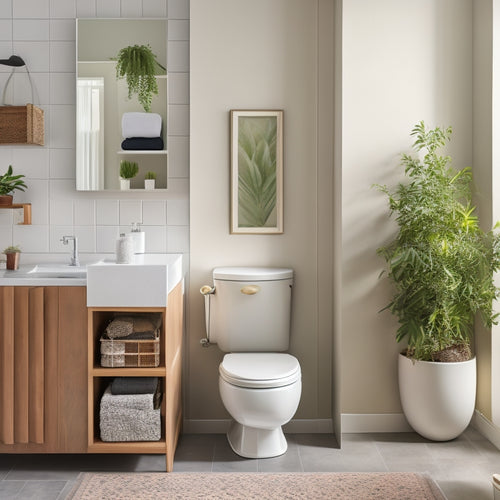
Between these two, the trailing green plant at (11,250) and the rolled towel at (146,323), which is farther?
the trailing green plant at (11,250)

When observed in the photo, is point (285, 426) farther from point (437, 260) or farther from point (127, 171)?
point (127, 171)

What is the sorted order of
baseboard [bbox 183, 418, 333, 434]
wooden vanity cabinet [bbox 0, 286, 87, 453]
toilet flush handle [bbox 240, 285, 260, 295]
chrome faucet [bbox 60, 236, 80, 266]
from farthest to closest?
baseboard [bbox 183, 418, 333, 434], chrome faucet [bbox 60, 236, 80, 266], toilet flush handle [bbox 240, 285, 260, 295], wooden vanity cabinet [bbox 0, 286, 87, 453]

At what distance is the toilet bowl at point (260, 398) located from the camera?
2471 mm

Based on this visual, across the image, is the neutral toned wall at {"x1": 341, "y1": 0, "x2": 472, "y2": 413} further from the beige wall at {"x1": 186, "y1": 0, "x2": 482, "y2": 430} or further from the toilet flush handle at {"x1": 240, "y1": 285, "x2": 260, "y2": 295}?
the toilet flush handle at {"x1": 240, "y1": 285, "x2": 260, "y2": 295}

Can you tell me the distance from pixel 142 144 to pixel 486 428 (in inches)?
87.6

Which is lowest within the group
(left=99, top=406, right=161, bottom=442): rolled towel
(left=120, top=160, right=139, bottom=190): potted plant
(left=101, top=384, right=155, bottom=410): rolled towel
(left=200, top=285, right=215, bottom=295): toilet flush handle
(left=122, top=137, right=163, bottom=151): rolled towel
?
(left=99, top=406, right=161, bottom=442): rolled towel

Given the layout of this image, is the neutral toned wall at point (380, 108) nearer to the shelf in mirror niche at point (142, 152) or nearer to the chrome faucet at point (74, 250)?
the shelf in mirror niche at point (142, 152)

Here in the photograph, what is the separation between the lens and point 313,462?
2623 mm

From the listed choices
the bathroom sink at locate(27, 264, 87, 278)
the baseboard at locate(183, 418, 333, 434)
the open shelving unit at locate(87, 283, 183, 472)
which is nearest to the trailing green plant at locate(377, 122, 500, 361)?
the baseboard at locate(183, 418, 333, 434)

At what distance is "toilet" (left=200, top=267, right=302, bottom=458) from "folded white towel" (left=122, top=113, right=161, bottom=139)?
80 cm

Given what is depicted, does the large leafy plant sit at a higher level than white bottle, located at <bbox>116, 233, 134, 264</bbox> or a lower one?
higher

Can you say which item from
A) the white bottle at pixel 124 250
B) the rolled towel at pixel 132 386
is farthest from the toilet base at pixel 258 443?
the white bottle at pixel 124 250

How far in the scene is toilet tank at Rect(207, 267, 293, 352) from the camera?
2809mm

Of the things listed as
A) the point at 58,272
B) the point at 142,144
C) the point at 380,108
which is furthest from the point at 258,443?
the point at 380,108
